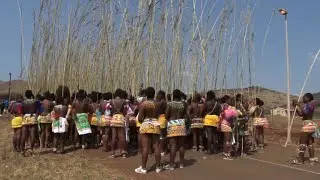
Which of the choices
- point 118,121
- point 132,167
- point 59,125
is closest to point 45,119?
point 59,125

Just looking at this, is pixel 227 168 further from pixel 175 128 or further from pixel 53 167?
pixel 53 167

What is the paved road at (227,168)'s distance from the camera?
29.8 feet

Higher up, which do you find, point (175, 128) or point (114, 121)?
point (114, 121)

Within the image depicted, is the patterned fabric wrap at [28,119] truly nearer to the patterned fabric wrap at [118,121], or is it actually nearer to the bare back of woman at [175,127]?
the patterned fabric wrap at [118,121]

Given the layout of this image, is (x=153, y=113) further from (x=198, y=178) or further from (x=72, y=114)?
(x=72, y=114)

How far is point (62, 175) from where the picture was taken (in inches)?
358

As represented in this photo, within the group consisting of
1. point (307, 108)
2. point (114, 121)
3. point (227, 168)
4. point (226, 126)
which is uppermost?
point (307, 108)

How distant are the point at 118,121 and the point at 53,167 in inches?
86.2

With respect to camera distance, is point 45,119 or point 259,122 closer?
point 45,119

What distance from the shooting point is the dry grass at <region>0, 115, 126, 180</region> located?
9.03 meters

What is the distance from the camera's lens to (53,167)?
9922 mm

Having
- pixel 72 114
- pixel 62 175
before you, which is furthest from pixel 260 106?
pixel 62 175

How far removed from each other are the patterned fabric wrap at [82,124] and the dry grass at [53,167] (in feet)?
2.24

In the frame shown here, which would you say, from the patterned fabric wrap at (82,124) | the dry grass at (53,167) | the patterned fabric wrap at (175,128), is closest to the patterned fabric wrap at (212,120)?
the patterned fabric wrap at (175,128)
